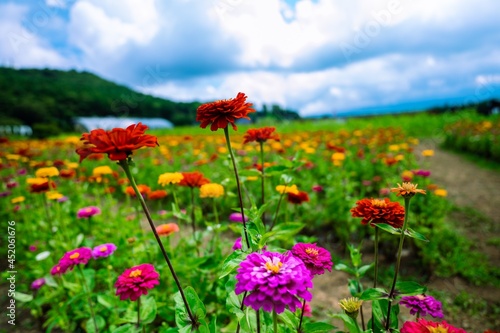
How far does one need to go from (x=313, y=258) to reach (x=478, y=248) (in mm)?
2789

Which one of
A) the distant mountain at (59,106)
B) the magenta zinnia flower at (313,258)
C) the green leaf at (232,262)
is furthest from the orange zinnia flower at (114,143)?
the distant mountain at (59,106)

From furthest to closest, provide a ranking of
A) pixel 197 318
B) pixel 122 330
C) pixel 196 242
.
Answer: pixel 196 242, pixel 122 330, pixel 197 318

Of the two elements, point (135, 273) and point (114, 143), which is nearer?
point (114, 143)

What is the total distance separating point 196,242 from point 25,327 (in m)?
1.48

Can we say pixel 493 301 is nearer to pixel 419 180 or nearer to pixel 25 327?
pixel 419 180

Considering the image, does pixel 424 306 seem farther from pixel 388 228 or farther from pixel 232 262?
pixel 232 262

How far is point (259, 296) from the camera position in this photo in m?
0.70

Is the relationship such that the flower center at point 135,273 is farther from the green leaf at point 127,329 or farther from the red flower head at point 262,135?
the red flower head at point 262,135

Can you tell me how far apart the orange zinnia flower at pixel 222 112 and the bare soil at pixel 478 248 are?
1683 mm

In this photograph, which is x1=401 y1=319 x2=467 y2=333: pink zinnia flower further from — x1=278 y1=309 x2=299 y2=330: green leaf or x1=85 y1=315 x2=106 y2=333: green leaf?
x1=85 y1=315 x2=106 y2=333: green leaf

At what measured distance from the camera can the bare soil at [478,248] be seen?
1989 millimetres

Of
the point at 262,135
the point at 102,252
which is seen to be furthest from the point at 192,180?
the point at 102,252

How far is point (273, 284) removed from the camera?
2.27ft

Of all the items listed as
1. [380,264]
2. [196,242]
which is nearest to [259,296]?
[196,242]
